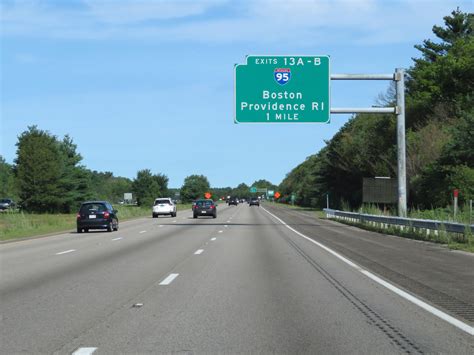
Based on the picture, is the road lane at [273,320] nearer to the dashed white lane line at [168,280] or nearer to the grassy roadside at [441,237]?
the dashed white lane line at [168,280]

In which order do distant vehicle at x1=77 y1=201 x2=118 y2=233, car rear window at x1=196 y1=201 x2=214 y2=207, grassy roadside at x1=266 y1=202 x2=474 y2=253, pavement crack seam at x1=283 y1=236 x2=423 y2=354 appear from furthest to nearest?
car rear window at x1=196 y1=201 x2=214 y2=207 < distant vehicle at x1=77 y1=201 x2=118 y2=233 < grassy roadside at x1=266 y1=202 x2=474 y2=253 < pavement crack seam at x1=283 y1=236 x2=423 y2=354

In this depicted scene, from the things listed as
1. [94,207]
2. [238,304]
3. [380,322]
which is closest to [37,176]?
[94,207]

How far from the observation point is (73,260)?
1689 cm

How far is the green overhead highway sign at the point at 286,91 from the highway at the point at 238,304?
1467 centimetres

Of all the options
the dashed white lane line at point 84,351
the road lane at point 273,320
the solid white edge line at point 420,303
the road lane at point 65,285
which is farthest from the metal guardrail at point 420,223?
the dashed white lane line at point 84,351

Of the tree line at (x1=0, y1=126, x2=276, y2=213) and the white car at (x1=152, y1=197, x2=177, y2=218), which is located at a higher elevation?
the tree line at (x1=0, y1=126, x2=276, y2=213)

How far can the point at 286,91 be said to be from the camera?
103ft

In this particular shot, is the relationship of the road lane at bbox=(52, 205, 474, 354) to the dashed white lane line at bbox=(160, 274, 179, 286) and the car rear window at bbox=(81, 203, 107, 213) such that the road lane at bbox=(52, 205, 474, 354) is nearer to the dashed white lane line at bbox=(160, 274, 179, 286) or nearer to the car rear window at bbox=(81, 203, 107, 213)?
the dashed white lane line at bbox=(160, 274, 179, 286)

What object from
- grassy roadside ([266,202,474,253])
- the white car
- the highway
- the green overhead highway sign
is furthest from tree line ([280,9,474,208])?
the highway

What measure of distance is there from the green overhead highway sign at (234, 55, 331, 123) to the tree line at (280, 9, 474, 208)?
14.6 m

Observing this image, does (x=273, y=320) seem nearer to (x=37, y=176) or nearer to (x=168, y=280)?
(x=168, y=280)

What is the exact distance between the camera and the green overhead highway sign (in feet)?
103

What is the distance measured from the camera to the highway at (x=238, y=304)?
690cm

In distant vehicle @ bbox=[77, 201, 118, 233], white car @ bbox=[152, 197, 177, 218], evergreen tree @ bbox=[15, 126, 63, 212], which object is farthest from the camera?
evergreen tree @ bbox=[15, 126, 63, 212]
